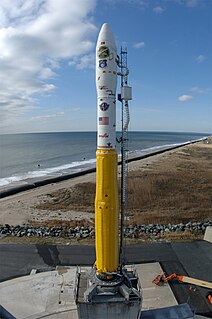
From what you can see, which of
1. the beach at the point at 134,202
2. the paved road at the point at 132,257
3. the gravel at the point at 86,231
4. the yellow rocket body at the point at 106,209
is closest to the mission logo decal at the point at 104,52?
the yellow rocket body at the point at 106,209

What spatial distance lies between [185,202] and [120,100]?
27617 millimetres

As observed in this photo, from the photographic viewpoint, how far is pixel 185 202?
36.5 metres

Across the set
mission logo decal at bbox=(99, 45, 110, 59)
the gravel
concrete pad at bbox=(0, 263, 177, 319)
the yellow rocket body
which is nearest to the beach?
the gravel

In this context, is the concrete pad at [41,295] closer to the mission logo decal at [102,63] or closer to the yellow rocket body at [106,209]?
the yellow rocket body at [106,209]

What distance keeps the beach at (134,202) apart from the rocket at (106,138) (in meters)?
16.7

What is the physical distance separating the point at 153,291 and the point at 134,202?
2124cm

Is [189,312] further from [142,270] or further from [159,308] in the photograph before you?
[142,270]

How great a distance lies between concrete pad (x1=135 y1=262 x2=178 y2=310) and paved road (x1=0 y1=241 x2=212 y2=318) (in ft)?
2.13

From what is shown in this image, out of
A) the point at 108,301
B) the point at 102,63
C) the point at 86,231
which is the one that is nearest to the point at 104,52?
the point at 102,63

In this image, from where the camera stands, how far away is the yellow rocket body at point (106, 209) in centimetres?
1184

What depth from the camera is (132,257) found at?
19.5 metres

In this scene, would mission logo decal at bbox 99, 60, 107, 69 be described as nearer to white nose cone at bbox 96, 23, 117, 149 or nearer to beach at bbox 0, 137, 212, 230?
white nose cone at bbox 96, 23, 117, 149

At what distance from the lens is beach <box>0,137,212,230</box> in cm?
3095

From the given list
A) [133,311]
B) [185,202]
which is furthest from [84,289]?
[185,202]
